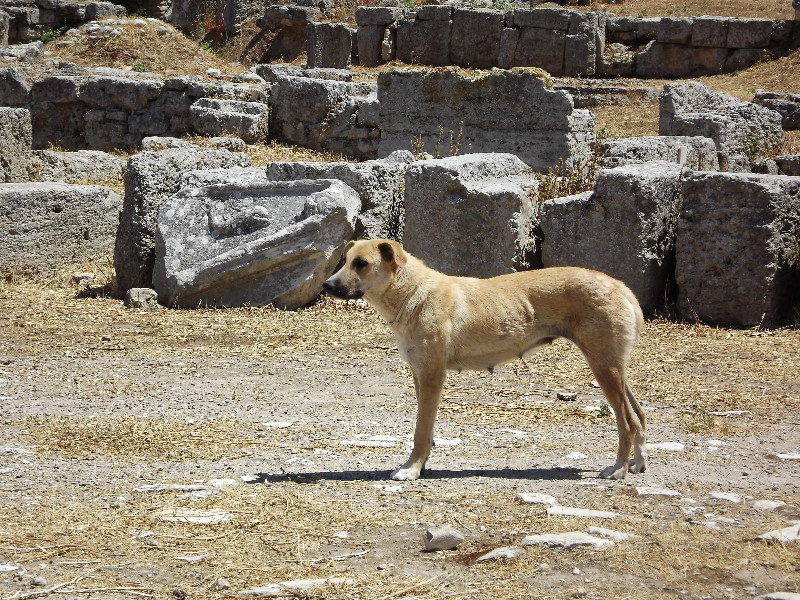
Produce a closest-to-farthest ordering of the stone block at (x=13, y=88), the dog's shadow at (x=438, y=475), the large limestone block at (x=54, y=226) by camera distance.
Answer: the dog's shadow at (x=438, y=475) < the large limestone block at (x=54, y=226) < the stone block at (x=13, y=88)

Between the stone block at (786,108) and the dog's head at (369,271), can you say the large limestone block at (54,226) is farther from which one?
the stone block at (786,108)

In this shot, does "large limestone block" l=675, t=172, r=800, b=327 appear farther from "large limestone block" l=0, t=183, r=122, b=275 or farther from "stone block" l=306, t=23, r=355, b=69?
"stone block" l=306, t=23, r=355, b=69

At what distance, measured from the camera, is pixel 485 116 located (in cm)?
1319

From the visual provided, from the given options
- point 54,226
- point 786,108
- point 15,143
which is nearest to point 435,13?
point 786,108

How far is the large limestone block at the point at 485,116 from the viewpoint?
12727 millimetres

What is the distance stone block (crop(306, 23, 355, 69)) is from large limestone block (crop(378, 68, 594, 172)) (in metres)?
11.5

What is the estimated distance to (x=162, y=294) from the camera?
9531 mm

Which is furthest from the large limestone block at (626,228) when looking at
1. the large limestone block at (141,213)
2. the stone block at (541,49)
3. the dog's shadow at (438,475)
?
the stone block at (541,49)

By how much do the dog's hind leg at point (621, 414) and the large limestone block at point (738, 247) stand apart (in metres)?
3.84

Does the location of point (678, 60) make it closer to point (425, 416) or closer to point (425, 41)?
point (425, 41)

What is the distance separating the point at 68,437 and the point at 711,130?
10.4 m

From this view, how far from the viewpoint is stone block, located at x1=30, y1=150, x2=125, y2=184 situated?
14.0 m

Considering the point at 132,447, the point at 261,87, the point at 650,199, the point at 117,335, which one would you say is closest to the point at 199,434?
the point at 132,447

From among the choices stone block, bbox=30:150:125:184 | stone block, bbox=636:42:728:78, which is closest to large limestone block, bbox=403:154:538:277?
stone block, bbox=30:150:125:184
